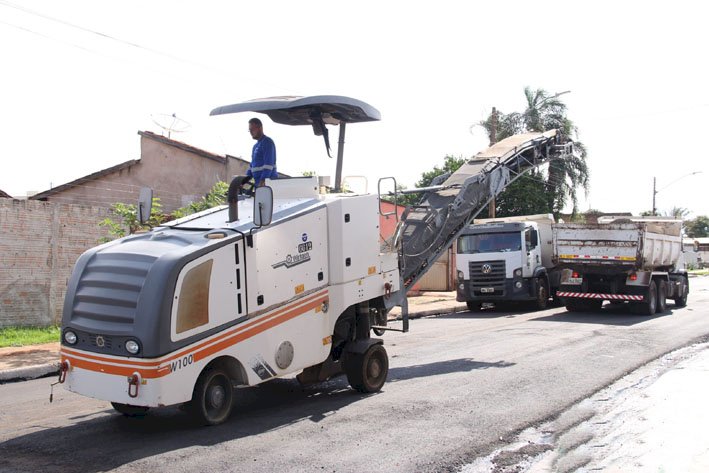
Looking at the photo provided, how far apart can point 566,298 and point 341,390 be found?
11890 mm

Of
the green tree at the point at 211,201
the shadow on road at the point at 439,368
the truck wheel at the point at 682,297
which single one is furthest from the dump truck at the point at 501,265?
the shadow on road at the point at 439,368

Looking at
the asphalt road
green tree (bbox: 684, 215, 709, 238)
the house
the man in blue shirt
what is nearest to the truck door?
the asphalt road

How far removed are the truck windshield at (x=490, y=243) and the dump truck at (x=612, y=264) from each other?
4.78 ft

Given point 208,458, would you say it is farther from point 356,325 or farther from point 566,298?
point 566,298

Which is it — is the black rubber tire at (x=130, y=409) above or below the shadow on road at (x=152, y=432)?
above

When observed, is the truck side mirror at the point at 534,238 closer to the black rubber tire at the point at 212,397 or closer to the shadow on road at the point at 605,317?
the shadow on road at the point at 605,317

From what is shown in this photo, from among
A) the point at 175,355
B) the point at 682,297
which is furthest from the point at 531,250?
the point at 175,355

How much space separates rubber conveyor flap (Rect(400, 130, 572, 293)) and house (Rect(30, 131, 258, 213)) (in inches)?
386

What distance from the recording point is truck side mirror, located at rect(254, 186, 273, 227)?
6.63 m

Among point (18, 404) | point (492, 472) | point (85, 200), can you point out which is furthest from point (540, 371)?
point (85, 200)

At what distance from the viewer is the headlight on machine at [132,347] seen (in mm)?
5922

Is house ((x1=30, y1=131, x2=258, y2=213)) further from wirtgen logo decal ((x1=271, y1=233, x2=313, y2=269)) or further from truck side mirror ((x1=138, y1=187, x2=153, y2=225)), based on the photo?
wirtgen logo decal ((x1=271, y1=233, x2=313, y2=269))

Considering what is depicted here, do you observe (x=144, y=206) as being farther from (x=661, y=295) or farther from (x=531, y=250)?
(x=661, y=295)

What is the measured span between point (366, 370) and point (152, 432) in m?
2.69
